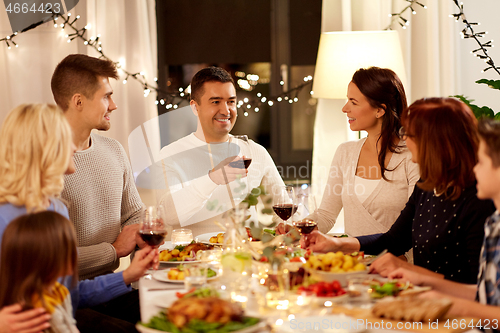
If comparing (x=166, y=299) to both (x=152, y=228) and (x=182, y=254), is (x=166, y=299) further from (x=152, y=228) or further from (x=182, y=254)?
(x=182, y=254)

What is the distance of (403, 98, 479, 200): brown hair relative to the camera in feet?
5.56

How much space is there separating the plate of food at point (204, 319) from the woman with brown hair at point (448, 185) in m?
0.61

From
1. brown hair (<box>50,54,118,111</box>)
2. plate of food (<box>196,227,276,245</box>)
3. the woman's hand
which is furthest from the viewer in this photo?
brown hair (<box>50,54,118,111</box>)

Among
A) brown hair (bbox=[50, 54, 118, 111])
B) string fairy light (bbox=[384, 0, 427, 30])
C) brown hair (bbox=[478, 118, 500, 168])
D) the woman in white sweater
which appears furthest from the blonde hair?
string fairy light (bbox=[384, 0, 427, 30])

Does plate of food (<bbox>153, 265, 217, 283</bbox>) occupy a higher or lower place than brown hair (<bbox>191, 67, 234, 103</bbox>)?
lower

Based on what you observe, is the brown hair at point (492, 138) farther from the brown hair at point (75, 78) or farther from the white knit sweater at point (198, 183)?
the brown hair at point (75, 78)

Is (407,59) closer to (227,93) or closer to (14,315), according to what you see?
(227,93)

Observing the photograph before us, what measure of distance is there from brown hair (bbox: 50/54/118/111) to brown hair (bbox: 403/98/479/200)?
151cm

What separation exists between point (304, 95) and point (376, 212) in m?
1.78

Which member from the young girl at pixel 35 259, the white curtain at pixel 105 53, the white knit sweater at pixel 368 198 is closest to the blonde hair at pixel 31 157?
the young girl at pixel 35 259

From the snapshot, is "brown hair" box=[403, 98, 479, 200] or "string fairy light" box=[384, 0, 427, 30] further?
"string fairy light" box=[384, 0, 427, 30]

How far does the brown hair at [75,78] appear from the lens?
2426 mm

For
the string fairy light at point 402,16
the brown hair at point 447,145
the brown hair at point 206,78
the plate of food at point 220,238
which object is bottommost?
the plate of food at point 220,238

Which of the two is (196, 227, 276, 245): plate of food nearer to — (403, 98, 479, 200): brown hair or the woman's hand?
(403, 98, 479, 200): brown hair
